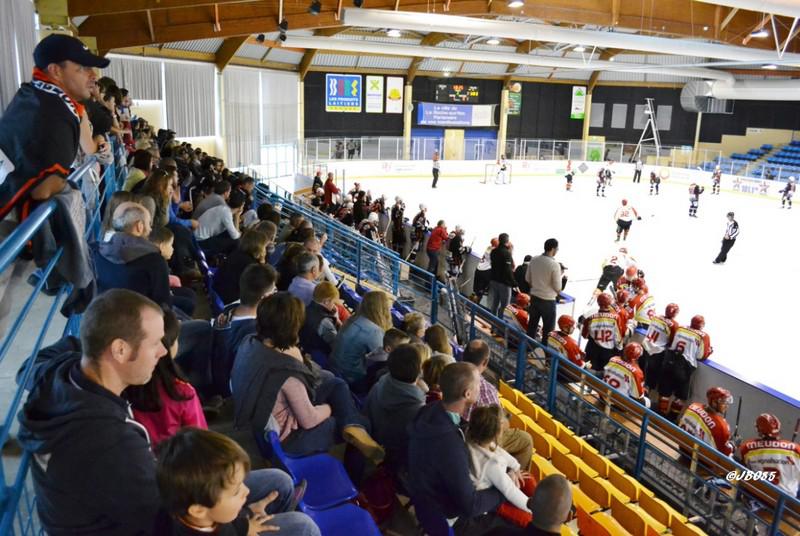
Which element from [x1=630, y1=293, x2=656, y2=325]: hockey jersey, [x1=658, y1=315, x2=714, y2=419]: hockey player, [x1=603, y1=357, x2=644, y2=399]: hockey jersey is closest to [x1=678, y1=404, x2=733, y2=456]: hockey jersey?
[x1=603, y1=357, x2=644, y2=399]: hockey jersey

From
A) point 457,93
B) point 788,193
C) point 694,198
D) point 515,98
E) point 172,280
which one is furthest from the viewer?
point 515,98

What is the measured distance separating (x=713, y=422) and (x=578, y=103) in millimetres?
36481

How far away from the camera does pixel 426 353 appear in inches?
164

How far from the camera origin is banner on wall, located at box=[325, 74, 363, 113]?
3303 centimetres

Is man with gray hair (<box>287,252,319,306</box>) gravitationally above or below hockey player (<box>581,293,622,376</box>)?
above

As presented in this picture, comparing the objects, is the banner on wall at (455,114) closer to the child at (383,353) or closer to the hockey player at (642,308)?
the hockey player at (642,308)

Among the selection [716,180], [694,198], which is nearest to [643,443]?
[694,198]

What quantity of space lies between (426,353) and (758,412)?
5.19 m

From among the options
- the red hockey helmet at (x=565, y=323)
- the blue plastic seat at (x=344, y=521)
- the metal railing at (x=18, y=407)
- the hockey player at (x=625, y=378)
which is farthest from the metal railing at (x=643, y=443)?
the metal railing at (x=18, y=407)

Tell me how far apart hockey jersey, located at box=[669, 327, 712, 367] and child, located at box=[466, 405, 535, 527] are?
5324 mm

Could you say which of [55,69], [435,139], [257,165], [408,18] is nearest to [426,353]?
[55,69]

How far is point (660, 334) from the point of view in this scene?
8438 mm

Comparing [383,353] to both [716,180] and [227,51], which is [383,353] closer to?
[227,51]

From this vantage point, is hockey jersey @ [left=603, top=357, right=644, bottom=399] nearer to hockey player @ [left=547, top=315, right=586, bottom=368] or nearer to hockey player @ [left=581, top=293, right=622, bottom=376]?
hockey player @ [left=547, top=315, right=586, bottom=368]
